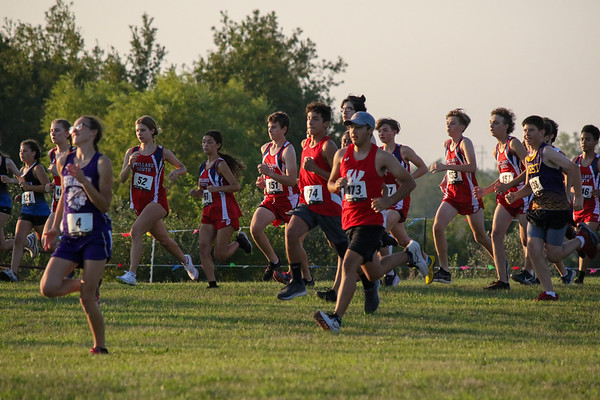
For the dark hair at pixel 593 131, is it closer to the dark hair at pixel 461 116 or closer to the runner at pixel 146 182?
the dark hair at pixel 461 116

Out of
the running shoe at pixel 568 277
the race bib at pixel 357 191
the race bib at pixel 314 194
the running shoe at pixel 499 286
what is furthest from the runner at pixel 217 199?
the running shoe at pixel 568 277

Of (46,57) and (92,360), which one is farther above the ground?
(46,57)

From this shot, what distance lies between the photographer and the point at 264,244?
1353cm

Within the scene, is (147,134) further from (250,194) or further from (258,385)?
(250,194)

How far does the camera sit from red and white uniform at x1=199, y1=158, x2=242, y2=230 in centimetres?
1365

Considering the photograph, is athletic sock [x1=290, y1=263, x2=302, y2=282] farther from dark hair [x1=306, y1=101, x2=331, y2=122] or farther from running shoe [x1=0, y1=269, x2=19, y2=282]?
running shoe [x1=0, y1=269, x2=19, y2=282]

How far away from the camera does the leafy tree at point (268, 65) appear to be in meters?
68.4

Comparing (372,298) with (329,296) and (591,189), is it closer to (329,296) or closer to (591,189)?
(329,296)

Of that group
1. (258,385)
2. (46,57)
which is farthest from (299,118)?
(258,385)

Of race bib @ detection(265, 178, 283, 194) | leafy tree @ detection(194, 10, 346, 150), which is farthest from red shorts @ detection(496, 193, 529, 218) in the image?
leafy tree @ detection(194, 10, 346, 150)

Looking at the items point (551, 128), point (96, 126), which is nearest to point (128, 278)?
point (96, 126)

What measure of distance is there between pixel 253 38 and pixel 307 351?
2546 inches

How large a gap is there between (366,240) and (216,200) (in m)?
5.02

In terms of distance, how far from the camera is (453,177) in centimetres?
1341
